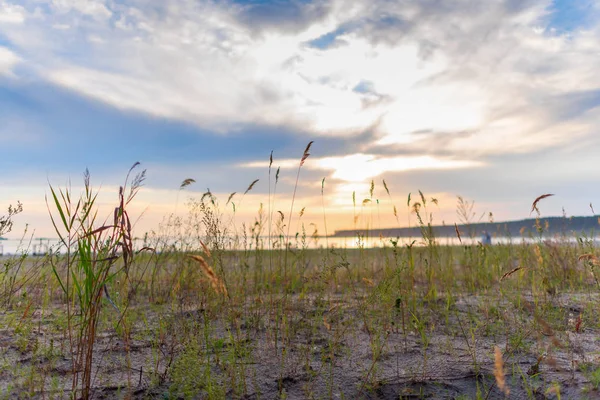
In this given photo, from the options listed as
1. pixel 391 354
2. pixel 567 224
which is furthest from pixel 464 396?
pixel 567 224

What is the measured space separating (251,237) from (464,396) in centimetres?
261

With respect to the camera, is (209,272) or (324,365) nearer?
(209,272)

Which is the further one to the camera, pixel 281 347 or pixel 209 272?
pixel 281 347

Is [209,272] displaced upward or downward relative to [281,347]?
upward

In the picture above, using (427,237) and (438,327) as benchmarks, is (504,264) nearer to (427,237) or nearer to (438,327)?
(427,237)

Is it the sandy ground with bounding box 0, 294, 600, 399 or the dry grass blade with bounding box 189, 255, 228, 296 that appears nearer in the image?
the dry grass blade with bounding box 189, 255, 228, 296

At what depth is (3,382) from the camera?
8.36ft

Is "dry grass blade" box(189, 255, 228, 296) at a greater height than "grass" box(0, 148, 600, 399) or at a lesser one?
greater

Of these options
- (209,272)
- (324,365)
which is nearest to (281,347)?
(324,365)

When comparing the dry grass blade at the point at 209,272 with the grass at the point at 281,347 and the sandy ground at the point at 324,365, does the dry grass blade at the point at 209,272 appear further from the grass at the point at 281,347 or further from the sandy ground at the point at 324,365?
the sandy ground at the point at 324,365

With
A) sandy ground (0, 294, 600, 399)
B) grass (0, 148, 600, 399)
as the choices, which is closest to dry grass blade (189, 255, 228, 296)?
grass (0, 148, 600, 399)

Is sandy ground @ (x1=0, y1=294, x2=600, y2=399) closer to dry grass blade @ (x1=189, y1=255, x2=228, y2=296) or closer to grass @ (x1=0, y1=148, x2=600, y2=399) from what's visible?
grass @ (x1=0, y1=148, x2=600, y2=399)

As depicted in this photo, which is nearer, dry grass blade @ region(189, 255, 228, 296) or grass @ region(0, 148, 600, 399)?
dry grass blade @ region(189, 255, 228, 296)

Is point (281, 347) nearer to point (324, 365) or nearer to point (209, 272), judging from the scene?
point (324, 365)
